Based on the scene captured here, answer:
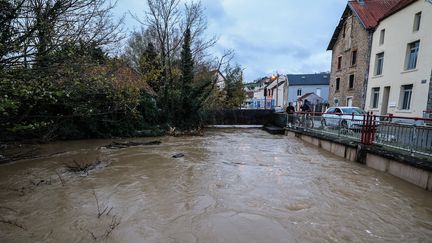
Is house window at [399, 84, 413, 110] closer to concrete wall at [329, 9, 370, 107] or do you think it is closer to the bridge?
concrete wall at [329, 9, 370, 107]

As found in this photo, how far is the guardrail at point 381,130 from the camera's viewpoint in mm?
6891

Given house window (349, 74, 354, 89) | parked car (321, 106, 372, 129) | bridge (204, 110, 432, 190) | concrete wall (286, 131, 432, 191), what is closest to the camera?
concrete wall (286, 131, 432, 191)

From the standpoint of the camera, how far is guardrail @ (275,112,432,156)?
6.89 meters

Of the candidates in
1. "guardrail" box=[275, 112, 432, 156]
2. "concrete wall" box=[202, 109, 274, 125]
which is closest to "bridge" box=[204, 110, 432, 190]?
"guardrail" box=[275, 112, 432, 156]

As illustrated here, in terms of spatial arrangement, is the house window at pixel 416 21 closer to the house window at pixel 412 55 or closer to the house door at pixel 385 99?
the house window at pixel 412 55

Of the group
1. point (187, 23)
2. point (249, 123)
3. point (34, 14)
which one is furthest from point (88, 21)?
point (249, 123)

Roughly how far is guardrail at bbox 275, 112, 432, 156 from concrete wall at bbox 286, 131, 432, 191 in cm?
44

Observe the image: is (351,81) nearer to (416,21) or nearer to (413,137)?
(416,21)

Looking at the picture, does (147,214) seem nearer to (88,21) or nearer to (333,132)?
(88,21)

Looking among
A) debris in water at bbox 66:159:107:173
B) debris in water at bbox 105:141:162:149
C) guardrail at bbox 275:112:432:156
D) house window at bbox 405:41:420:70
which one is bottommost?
debris in water at bbox 105:141:162:149

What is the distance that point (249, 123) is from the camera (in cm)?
2567

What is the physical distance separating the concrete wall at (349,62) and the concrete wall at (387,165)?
14.1 metres

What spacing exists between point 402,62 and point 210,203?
62.8ft

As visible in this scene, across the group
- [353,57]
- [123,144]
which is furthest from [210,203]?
[353,57]
